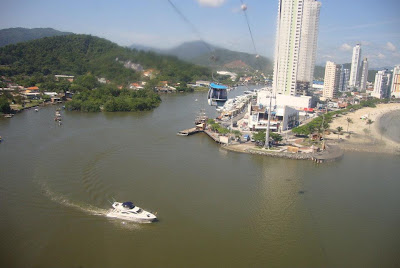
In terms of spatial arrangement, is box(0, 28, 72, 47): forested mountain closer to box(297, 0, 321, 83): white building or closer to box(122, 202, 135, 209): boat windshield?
box(122, 202, 135, 209): boat windshield

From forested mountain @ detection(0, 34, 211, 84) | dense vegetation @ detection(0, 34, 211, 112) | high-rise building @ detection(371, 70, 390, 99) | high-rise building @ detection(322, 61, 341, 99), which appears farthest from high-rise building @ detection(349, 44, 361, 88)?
dense vegetation @ detection(0, 34, 211, 112)

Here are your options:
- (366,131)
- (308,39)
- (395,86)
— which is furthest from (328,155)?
(395,86)

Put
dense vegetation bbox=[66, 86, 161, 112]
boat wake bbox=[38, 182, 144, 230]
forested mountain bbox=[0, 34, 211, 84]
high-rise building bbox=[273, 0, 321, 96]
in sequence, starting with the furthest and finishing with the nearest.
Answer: forested mountain bbox=[0, 34, 211, 84]
high-rise building bbox=[273, 0, 321, 96]
dense vegetation bbox=[66, 86, 161, 112]
boat wake bbox=[38, 182, 144, 230]

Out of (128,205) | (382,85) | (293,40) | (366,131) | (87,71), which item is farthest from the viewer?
(382,85)

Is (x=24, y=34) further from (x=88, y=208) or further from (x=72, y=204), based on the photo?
(x=88, y=208)

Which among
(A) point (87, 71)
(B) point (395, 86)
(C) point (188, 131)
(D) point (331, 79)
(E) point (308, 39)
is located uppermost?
(E) point (308, 39)

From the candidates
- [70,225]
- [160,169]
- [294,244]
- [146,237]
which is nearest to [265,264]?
[294,244]

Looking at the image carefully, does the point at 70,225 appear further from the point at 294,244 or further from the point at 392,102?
the point at 392,102
